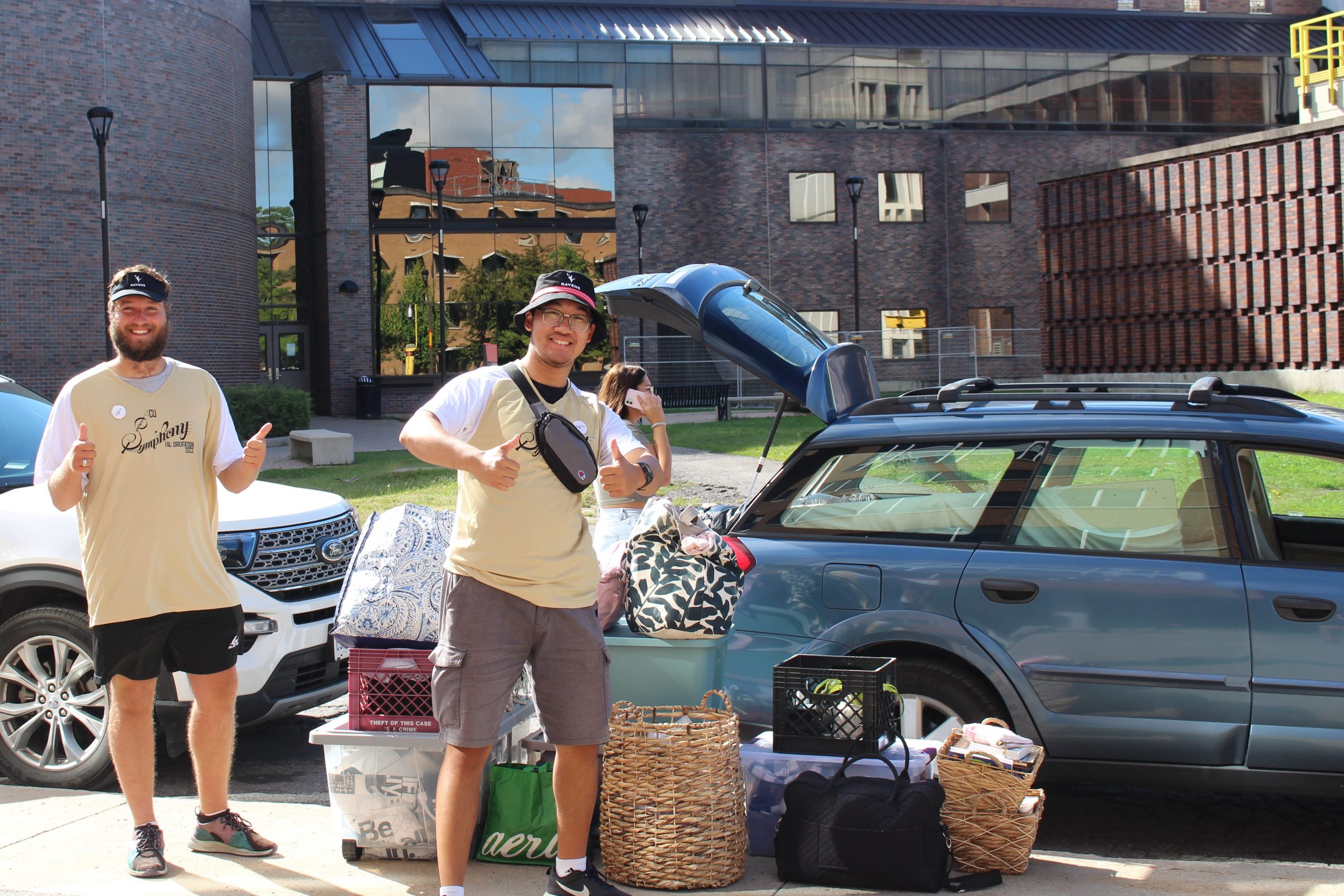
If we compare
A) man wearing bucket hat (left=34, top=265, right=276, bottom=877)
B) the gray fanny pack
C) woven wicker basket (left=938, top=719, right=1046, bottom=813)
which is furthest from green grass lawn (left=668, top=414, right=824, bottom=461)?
the gray fanny pack

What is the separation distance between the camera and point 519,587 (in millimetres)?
3389

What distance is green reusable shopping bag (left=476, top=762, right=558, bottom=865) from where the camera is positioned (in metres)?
4.07

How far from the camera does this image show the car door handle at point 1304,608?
4.07 meters

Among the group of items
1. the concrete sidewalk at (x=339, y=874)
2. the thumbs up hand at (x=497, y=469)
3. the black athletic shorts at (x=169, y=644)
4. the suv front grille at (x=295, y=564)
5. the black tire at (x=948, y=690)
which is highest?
the thumbs up hand at (x=497, y=469)

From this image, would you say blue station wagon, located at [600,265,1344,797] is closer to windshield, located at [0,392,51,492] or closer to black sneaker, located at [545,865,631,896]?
black sneaker, located at [545,865,631,896]

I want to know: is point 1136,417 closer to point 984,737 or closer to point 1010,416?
point 1010,416

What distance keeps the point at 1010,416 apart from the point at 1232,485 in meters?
0.81

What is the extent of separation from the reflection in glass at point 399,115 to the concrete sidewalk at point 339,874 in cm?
3089

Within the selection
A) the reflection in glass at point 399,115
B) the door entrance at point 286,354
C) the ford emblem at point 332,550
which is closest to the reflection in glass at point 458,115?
the reflection in glass at point 399,115

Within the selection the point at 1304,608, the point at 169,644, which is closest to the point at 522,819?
the point at 169,644

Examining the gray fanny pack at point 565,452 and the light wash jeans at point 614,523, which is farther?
the light wash jeans at point 614,523

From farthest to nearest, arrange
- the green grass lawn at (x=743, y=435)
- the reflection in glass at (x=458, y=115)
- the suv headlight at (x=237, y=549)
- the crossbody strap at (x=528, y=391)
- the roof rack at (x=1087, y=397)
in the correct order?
1. the reflection in glass at (x=458, y=115)
2. the green grass lawn at (x=743, y=435)
3. the suv headlight at (x=237, y=549)
4. the roof rack at (x=1087, y=397)
5. the crossbody strap at (x=528, y=391)

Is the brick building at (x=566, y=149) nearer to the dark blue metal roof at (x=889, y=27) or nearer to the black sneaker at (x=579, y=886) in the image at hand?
the dark blue metal roof at (x=889, y=27)

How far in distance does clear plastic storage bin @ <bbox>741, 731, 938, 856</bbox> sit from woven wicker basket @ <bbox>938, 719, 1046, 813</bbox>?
0.25 feet
